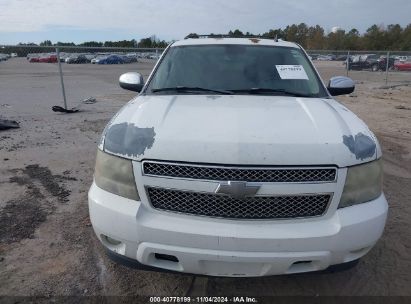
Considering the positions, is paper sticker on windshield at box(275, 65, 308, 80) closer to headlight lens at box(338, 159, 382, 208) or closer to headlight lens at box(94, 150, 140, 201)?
headlight lens at box(338, 159, 382, 208)

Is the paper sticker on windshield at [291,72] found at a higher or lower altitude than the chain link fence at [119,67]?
higher

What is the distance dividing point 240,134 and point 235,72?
58.0 inches

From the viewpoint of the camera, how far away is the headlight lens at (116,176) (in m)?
2.44

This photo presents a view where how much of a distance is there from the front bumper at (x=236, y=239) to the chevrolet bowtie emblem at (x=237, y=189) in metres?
0.19

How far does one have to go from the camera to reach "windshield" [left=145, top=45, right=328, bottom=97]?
141 inches

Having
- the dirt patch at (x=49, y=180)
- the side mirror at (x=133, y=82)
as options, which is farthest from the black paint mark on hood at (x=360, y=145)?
the dirt patch at (x=49, y=180)

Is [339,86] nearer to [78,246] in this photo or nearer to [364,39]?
[78,246]

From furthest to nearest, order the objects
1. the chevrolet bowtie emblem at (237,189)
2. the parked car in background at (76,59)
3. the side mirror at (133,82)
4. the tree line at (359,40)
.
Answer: the tree line at (359,40), the parked car in background at (76,59), the side mirror at (133,82), the chevrolet bowtie emblem at (237,189)

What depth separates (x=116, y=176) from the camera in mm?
2506

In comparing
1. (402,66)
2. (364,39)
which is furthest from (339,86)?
(364,39)

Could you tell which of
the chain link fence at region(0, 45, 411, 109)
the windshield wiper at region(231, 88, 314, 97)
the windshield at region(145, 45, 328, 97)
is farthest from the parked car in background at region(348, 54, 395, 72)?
the windshield wiper at region(231, 88, 314, 97)

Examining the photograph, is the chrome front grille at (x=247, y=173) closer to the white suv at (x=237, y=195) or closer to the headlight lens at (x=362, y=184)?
the white suv at (x=237, y=195)

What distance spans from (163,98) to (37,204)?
2028 millimetres

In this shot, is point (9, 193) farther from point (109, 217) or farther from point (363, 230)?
point (363, 230)
